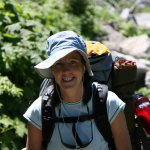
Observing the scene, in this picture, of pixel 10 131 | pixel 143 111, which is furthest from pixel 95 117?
pixel 10 131

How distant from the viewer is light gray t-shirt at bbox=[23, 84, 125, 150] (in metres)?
3.13

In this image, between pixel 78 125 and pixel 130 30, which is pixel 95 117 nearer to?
pixel 78 125

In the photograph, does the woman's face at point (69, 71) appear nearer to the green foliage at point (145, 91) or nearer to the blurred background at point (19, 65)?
the blurred background at point (19, 65)

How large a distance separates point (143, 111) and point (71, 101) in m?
0.75

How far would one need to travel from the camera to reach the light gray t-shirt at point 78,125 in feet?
10.3

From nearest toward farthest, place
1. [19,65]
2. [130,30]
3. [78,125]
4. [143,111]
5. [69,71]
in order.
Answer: [69,71]
[78,125]
[143,111]
[19,65]
[130,30]

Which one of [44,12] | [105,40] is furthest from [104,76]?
[105,40]

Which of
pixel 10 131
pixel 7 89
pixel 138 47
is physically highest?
pixel 7 89

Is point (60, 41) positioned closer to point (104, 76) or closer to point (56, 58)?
point (56, 58)

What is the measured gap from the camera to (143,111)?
3662mm

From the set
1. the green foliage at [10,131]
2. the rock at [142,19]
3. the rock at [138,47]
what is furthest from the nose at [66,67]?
the rock at [142,19]

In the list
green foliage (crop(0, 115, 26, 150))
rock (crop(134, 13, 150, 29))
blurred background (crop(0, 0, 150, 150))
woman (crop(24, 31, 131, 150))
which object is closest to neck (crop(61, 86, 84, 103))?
woman (crop(24, 31, 131, 150))

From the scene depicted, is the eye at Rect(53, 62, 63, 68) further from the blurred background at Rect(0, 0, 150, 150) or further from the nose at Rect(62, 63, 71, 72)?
the blurred background at Rect(0, 0, 150, 150)

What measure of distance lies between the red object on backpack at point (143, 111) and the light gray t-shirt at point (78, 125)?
1.73ft
